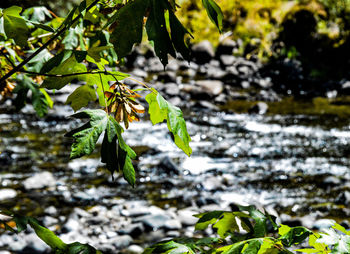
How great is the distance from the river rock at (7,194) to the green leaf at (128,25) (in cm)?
354

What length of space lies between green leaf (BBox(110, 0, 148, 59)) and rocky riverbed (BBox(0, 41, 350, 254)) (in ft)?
8.04

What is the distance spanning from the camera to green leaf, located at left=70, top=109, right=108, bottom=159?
943 millimetres

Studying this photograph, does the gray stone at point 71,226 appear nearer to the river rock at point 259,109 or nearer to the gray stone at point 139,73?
the river rock at point 259,109

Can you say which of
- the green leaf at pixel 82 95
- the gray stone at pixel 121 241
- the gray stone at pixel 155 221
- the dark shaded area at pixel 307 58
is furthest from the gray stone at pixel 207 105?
the green leaf at pixel 82 95

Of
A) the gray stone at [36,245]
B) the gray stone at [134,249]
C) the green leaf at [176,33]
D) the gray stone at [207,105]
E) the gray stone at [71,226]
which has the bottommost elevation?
the gray stone at [134,249]

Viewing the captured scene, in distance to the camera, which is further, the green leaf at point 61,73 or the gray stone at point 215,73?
the gray stone at point 215,73

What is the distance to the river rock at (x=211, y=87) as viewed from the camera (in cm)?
818

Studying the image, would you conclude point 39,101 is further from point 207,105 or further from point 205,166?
point 207,105

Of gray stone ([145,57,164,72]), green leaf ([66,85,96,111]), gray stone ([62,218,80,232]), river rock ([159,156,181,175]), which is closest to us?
green leaf ([66,85,96,111])

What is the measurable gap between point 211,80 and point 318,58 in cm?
331

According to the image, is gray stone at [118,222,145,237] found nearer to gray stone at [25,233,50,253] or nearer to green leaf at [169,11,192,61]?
gray stone at [25,233,50,253]

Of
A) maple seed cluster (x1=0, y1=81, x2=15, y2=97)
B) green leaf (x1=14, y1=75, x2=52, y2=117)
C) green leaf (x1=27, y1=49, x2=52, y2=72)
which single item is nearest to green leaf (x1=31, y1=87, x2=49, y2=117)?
green leaf (x1=14, y1=75, x2=52, y2=117)

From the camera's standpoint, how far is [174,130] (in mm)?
1033

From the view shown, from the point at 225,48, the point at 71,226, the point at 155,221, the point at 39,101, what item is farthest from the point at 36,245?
the point at 225,48
